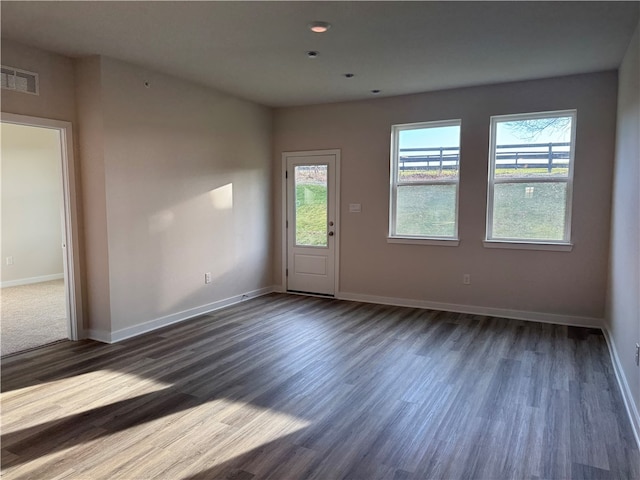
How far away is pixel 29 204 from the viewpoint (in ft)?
23.0

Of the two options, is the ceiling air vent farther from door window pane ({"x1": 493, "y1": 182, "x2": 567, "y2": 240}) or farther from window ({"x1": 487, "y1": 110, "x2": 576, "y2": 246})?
door window pane ({"x1": 493, "y1": 182, "x2": 567, "y2": 240})

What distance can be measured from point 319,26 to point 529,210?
10.6ft

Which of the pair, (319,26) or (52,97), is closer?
(319,26)

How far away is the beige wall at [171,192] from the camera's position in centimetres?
409

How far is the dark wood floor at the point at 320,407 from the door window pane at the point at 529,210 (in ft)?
3.68

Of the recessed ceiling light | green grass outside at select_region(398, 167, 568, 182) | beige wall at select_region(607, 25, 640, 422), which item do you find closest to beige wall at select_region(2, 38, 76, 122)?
the recessed ceiling light

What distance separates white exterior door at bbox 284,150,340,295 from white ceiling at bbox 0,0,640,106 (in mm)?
1562

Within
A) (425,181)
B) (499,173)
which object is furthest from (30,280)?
(499,173)

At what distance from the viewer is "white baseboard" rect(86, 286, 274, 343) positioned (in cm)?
416

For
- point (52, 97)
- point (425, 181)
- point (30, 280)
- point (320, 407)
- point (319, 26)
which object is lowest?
point (320, 407)

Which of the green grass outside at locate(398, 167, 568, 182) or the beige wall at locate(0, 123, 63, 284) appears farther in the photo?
the beige wall at locate(0, 123, 63, 284)

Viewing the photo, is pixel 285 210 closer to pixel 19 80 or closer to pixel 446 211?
pixel 446 211

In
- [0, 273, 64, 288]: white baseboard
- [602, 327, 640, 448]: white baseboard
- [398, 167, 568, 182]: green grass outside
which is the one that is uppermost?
[398, 167, 568, 182]: green grass outside

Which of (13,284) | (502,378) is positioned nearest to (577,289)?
(502,378)
